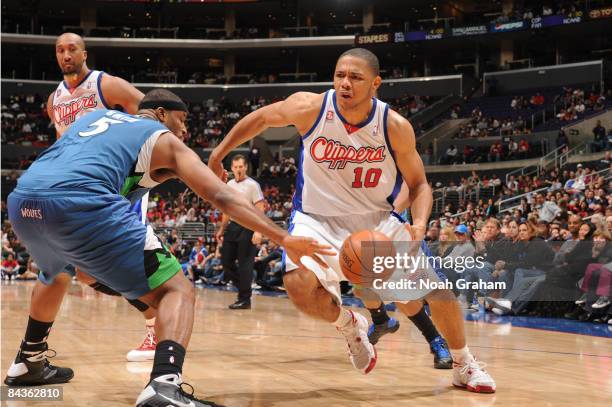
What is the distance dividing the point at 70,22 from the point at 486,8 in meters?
22.7

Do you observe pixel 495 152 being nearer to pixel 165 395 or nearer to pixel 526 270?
pixel 526 270

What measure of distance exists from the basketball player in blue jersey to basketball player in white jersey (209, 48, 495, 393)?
1245 mm

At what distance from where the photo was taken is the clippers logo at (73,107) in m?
5.32

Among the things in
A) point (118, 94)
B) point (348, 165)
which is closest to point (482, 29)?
point (118, 94)

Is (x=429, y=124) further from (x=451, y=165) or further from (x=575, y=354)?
(x=575, y=354)

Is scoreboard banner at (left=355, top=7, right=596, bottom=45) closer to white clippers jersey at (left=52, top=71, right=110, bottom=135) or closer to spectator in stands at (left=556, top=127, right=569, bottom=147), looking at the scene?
spectator in stands at (left=556, top=127, right=569, bottom=147)

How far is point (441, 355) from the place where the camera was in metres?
4.76

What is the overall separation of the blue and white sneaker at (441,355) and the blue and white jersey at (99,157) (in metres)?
2.51

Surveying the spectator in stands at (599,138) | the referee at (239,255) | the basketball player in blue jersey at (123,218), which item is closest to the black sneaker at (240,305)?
the referee at (239,255)

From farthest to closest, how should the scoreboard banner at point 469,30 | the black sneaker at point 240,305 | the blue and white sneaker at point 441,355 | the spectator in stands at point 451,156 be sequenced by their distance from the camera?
the scoreboard banner at point 469,30 → the spectator in stands at point 451,156 → the black sneaker at point 240,305 → the blue and white sneaker at point 441,355

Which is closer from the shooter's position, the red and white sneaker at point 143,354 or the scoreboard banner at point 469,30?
the red and white sneaker at point 143,354

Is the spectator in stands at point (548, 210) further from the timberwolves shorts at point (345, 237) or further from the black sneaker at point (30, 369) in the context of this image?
the black sneaker at point (30, 369)

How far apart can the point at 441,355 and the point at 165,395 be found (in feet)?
8.34

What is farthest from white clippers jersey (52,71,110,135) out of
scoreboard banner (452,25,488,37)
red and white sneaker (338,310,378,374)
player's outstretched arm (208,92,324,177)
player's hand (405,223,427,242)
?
scoreboard banner (452,25,488,37)
